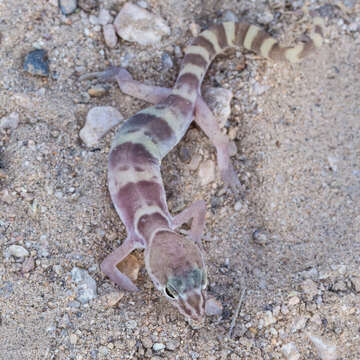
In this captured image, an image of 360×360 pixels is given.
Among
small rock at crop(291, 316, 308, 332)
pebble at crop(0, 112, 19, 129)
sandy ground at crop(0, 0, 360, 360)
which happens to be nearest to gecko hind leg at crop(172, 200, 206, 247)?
sandy ground at crop(0, 0, 360, 360)

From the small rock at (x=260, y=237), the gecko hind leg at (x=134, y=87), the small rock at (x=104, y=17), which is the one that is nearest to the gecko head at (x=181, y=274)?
the small rock at (x=260, y=237)

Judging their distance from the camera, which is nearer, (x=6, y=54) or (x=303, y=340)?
(x=303, y=340)

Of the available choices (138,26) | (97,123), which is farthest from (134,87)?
(138,26)

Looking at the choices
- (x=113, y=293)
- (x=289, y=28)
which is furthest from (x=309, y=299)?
(x=289, y=28)

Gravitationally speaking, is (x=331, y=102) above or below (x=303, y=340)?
above

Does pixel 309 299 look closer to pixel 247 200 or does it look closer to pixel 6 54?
pixel 247 200

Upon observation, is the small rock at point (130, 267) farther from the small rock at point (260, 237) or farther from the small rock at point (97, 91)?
the small rock at point (97, 91)

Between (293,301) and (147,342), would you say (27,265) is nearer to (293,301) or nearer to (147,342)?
(147,342)

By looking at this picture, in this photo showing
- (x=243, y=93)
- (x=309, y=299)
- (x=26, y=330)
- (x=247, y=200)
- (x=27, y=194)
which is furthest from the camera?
(x=243, y=93)
